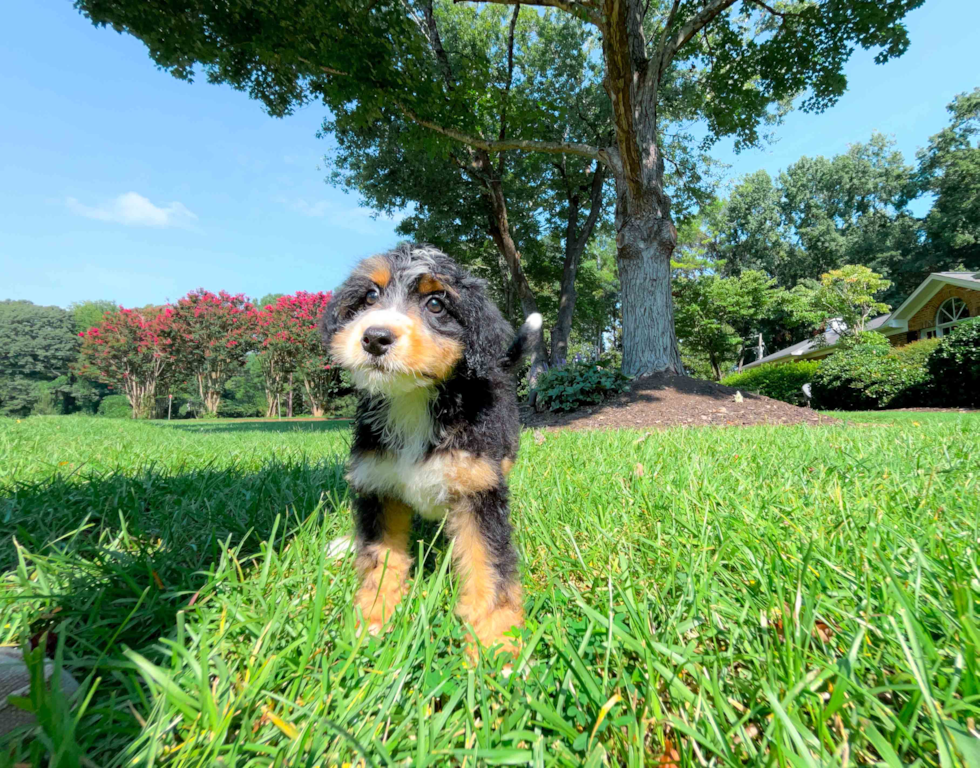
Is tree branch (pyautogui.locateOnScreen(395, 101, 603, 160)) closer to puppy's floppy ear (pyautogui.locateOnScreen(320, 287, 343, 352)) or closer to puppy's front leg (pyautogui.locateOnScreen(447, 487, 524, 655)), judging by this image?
puppy's floppy ear (pyautogui.locateOnScreen(320, 287, 343, 352))

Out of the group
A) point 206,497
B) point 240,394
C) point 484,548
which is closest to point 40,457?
point 206,497

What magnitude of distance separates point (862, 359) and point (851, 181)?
4446 centimetres

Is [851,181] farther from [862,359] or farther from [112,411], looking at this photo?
[112,411]

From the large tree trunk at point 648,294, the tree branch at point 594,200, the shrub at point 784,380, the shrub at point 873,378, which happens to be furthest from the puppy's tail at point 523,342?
the shrub at point 784,380

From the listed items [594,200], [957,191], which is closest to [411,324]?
[594,200]

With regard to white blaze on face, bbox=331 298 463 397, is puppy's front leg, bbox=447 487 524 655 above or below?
below

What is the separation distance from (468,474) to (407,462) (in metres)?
0.30

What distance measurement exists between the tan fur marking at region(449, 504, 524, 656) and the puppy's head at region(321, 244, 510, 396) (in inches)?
27.1

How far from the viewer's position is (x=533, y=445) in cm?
542

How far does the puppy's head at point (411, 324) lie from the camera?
70.5 inches

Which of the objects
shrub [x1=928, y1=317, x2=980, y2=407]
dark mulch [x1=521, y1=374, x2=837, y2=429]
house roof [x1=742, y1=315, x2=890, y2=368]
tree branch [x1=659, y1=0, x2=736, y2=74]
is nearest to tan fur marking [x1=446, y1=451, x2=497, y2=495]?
dark mulch [x1=521, y1=374, x2=837, y2=429]

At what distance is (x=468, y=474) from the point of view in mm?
1930

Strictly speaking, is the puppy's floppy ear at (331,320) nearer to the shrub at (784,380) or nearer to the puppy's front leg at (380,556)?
the puppy's front leg at (380,556)

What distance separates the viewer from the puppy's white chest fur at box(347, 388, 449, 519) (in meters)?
1.98
